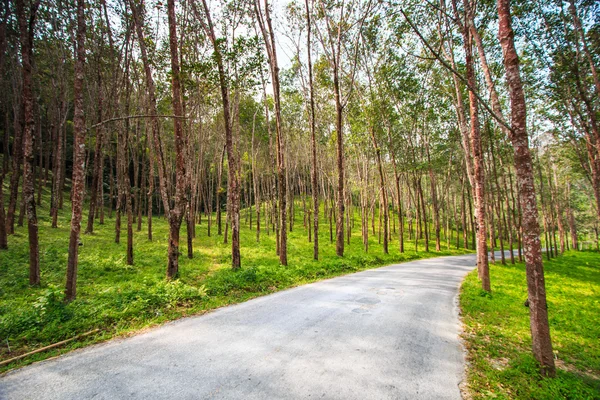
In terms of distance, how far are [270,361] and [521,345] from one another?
5.33m

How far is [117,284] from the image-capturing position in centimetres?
869

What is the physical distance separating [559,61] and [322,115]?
15975 millimetres

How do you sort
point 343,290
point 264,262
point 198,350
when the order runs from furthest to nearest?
point 264,262 → point 343,290 → point 198,350

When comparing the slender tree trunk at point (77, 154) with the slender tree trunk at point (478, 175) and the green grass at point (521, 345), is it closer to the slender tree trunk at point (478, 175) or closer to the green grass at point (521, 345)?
the green grass at point (521, 345)

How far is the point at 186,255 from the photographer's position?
603 inches

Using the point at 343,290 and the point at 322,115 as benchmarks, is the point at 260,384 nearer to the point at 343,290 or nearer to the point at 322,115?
the point at 343,290

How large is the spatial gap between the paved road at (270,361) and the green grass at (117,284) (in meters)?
0.97

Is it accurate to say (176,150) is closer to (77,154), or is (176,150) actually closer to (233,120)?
(77,154)

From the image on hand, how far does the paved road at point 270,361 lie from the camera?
3346mm

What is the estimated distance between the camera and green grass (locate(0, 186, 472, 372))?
5.24 meters

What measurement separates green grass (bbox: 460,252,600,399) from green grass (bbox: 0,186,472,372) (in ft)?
19.6

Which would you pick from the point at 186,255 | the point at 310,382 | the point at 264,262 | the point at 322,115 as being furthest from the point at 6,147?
the point at 310,382

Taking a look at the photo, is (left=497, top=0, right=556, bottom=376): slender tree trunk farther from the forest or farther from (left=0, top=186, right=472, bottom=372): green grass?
(left=0, top=186, right=472, bottom=372): green grass

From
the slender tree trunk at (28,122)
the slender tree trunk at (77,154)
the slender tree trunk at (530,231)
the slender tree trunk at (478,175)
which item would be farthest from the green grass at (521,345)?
the slender tree trunk at (28,122)
